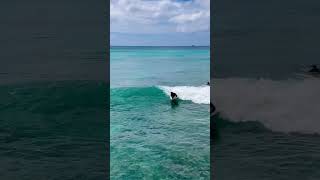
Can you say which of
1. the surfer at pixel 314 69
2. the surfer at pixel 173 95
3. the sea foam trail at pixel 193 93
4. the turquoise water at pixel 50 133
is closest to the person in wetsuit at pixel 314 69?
the surfer at pixel 314 69

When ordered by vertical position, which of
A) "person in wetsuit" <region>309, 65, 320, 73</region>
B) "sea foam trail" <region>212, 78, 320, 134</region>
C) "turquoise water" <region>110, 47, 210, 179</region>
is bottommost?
"turquoise water" <region>110, 47, 210, 179</region>

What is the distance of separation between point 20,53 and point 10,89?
0.33 m

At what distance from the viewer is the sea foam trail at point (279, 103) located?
3.30 m

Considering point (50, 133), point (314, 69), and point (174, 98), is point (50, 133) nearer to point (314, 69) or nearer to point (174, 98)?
point (314, 69)

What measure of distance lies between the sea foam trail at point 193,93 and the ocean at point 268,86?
6.29 metres

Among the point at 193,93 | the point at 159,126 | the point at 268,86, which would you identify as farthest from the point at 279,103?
the point at 193,93

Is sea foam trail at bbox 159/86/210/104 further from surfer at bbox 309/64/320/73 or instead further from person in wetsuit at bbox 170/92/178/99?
surfer at bbox 309/64/320/73

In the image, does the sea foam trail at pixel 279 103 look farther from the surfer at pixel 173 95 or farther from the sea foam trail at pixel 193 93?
the surfer at pixel 173 95

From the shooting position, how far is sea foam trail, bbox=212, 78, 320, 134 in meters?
3.30

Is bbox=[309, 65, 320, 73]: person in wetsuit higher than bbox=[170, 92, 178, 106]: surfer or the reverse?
higher

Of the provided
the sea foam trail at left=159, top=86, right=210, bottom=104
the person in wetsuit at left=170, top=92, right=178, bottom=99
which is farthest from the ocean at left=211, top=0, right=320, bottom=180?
the person in wetsuit at left=170, top=92, right=178, bottom=99

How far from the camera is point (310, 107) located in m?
3.24

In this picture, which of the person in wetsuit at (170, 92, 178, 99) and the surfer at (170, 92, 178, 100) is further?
the person in wetsuit at (170, 92, 178, 99)

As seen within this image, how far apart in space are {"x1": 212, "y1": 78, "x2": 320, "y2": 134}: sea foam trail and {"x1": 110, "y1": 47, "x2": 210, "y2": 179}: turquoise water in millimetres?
2346
